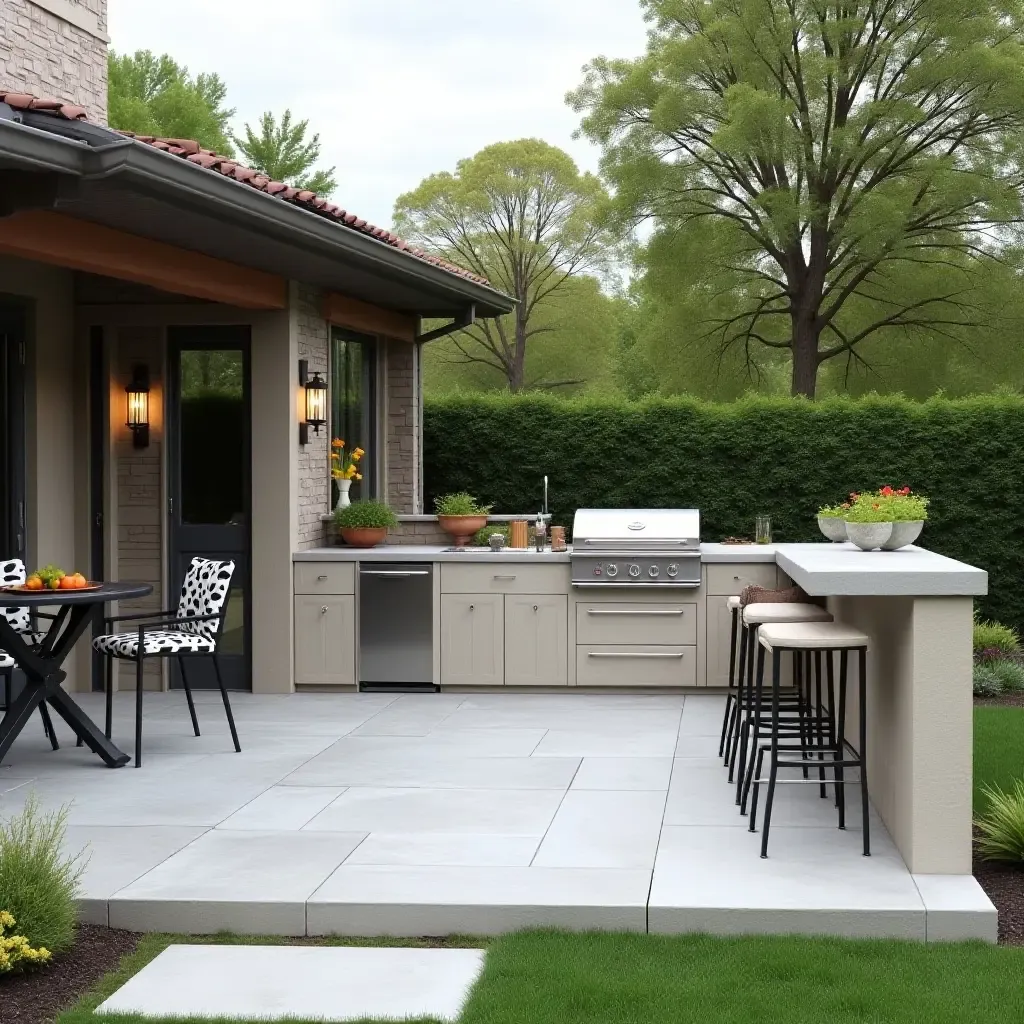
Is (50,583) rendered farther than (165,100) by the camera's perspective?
No

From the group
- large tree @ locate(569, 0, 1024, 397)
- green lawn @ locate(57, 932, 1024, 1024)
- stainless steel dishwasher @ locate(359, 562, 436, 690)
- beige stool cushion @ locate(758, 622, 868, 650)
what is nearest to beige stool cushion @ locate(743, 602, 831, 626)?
beige stool cushion @ locate(758, 622, 868, 650)

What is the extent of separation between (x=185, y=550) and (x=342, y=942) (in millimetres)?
5504

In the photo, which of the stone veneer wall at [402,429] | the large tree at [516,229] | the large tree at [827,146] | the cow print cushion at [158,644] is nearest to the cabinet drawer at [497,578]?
the cow print cushion at [158,644]

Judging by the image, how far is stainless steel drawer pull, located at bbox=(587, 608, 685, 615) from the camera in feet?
32.7

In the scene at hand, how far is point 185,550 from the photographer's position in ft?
33.2

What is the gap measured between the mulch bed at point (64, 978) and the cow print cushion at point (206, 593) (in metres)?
3.26

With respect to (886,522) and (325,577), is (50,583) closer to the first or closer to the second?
(325,577)

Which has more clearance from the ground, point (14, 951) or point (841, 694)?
point (841, 694)

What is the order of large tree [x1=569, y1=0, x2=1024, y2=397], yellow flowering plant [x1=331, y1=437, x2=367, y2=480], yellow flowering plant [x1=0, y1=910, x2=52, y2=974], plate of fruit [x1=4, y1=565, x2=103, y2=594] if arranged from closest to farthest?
yellow flowering plant [x1=0, y1=910, x2=52, y2=974] → plate of fruit [x1=4, y1=565, x2=103, y2=594] → yellow flowering plant [x1=331, y1=437, x2=367, y2=480] → large tree [x1=569, y1=0, x2=1024, y2=397]

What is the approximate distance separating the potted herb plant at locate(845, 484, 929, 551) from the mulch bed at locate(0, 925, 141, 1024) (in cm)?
363

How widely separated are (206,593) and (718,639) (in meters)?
3.45

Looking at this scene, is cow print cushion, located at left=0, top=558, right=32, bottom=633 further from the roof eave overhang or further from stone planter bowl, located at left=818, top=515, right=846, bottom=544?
stone planter bowl, located at left=818, top=515, right=846, bottom=544

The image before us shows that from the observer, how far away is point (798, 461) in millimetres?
12164

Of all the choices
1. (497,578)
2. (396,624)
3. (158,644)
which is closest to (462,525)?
(497,578)
